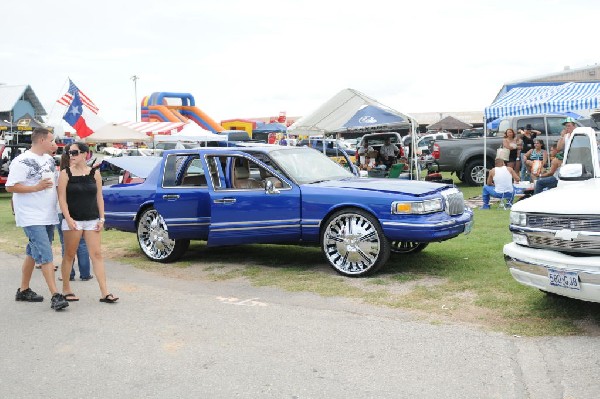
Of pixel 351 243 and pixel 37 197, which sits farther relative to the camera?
pixel 351 243

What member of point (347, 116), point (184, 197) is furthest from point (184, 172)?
point (347, 116)

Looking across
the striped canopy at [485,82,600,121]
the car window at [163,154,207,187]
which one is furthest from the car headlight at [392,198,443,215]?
the striped canopy at [485,82,600,121]

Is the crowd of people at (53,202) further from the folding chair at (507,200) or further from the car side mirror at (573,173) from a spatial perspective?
the folding chair at (507,200)

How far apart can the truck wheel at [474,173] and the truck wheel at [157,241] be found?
11573 mm

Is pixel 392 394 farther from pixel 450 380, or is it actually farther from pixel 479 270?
pixel 479 270

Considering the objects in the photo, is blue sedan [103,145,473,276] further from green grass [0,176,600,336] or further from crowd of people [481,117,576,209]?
crowd of people [481,117,576,209]

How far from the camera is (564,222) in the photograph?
5.45 metres

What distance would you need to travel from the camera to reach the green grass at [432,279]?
5863 millimetres

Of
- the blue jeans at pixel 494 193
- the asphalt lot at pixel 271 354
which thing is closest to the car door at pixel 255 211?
the asphalt lot at pixel 271 354

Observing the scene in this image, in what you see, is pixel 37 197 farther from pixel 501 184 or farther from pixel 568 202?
pixel 501 184

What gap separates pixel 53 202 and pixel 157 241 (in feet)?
8.45

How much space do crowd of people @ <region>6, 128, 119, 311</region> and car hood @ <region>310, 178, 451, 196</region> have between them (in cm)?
270

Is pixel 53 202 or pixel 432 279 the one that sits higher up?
pixel 53 202

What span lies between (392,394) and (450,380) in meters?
0.47
